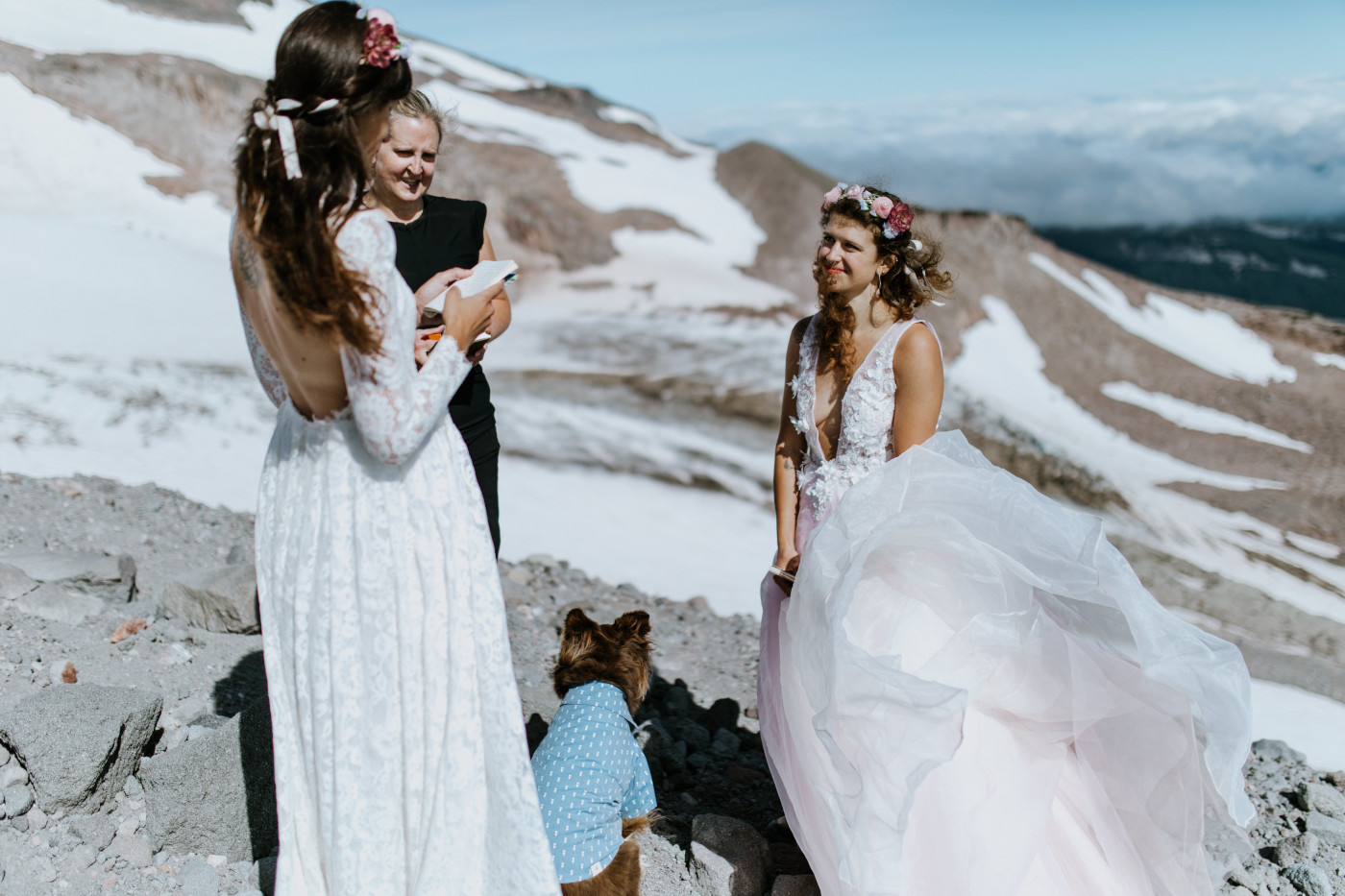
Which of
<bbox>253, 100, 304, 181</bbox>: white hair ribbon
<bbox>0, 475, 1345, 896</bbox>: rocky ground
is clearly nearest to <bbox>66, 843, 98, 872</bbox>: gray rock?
<bbox>0, 475, 1345, 896</bbox>: rocky ground

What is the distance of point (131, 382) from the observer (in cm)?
898

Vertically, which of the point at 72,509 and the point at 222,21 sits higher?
the point at 222,21

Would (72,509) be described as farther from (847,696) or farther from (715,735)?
(847,696)

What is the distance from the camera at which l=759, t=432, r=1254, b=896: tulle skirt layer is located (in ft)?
7.30

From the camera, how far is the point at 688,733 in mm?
3771

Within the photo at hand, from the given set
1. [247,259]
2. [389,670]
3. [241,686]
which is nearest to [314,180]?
[247,259]

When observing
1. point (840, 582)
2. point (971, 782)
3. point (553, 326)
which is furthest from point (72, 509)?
point (553, 326)

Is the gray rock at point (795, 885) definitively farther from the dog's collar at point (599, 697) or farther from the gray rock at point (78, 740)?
the gray rock at point (78, 740)

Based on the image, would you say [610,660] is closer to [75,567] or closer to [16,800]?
[16,800]

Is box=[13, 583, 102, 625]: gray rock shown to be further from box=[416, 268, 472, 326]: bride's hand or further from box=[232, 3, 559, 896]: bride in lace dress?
box=[416, 268, 472, 326]: bride's hand

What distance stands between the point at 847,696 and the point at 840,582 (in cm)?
30

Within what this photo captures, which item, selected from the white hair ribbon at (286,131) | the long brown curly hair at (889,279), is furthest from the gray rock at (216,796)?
the long brown curly hair at (889,279)

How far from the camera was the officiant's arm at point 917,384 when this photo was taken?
2660mm

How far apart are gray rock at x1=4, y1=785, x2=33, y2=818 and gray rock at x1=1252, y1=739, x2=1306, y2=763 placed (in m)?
4.57
